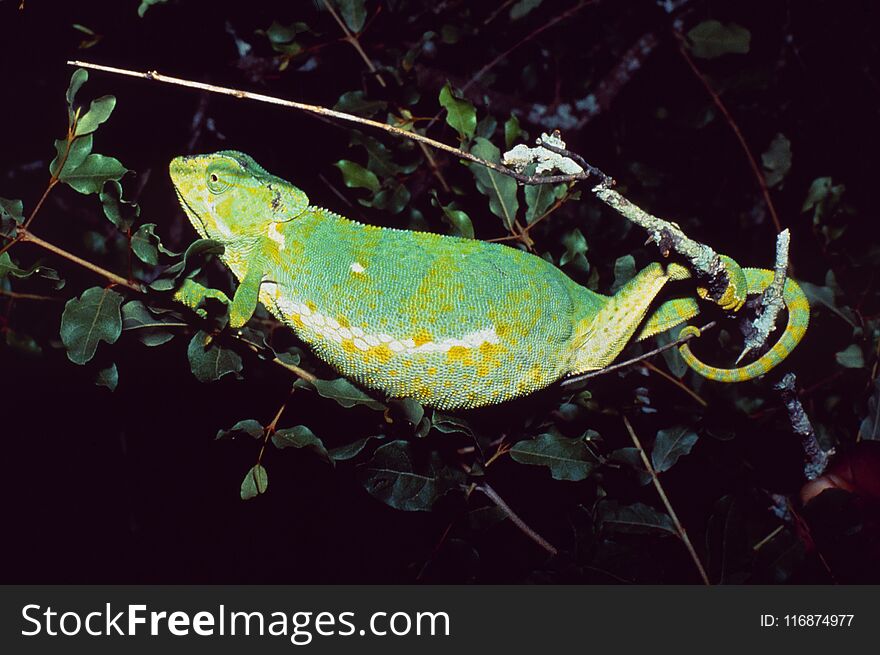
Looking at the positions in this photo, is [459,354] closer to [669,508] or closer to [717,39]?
[669,508]

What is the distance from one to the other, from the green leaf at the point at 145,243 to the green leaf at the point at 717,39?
1.76 m

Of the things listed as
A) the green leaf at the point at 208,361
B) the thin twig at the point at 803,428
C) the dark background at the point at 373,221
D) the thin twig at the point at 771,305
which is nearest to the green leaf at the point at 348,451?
the dark background at the point at 373,221

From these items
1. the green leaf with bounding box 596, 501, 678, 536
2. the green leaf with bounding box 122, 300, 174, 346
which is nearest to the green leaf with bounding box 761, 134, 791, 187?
the green leaf with bounding box 596, 501, 678, 536

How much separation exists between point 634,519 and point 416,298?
30.0 inches

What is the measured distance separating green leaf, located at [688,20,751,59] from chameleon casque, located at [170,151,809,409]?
2.99 ft

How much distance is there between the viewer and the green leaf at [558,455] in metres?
1.55

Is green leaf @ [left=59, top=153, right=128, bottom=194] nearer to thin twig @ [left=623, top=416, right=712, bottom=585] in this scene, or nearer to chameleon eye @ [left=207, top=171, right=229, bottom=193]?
chameleon eye @ [left=207, top=171, right=229, bottom=193]

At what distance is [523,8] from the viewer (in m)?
2.18

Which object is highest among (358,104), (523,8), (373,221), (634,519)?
(523,8)

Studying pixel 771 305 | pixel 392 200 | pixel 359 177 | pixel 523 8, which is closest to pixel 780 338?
pixel 771 305

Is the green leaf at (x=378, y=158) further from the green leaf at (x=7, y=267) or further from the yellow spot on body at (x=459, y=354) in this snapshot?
the green leaf at (x=7, y=267)

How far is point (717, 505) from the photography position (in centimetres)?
149

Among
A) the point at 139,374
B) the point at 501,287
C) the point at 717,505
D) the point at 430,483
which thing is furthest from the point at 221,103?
the point at 717,505

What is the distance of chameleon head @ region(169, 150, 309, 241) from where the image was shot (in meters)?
1.55
